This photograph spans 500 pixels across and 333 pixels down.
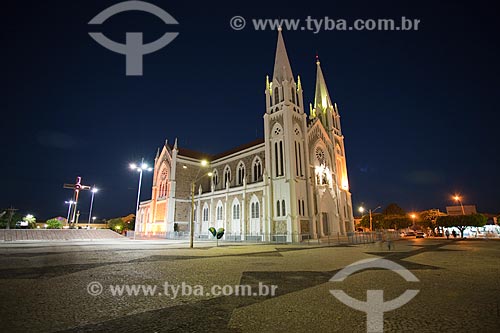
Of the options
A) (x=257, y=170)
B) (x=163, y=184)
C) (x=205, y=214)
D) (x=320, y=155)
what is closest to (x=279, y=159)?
(x=257, y=170)

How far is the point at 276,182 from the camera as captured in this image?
106 ft

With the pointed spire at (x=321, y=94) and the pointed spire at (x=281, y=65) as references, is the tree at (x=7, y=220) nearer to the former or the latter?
the pointed spire at (x=281, y=65)

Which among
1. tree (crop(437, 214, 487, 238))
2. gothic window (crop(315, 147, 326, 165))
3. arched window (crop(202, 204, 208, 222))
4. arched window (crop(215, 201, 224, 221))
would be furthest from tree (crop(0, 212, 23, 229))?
tree (crop(437, 214, 487, 238))

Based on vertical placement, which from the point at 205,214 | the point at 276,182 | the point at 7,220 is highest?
the point at 276,182

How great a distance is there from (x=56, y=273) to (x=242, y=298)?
21.4 ft

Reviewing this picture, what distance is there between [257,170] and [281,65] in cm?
1640

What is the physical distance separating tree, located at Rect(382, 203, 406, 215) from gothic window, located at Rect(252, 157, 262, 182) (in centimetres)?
4835

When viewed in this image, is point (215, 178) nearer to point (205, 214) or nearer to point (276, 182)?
point (205, 214)

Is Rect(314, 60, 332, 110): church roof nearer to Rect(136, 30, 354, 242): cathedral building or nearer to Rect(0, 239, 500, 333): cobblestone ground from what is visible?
Rect(136, 30, 354, 242): cathedral building

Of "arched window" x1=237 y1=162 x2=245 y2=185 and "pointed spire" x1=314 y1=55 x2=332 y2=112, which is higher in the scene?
"pointed spire" x1=314 y1=55 x2=332 y2=112

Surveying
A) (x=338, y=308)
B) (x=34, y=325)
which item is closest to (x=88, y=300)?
(x=34, y=325)

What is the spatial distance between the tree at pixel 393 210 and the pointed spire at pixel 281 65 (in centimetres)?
5143

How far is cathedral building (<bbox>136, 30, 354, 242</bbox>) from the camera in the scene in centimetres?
3134

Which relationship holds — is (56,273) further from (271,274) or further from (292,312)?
(292,312)
